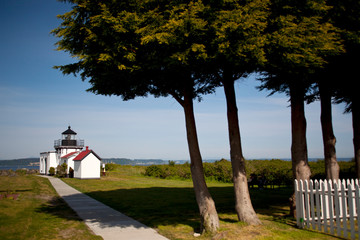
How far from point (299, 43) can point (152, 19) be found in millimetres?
3926

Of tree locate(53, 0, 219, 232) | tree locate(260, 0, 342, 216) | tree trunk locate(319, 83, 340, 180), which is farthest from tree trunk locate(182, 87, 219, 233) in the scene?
tree trunk locate(319, 83, 340, 180)

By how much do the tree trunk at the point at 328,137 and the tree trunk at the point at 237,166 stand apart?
413 centimetres

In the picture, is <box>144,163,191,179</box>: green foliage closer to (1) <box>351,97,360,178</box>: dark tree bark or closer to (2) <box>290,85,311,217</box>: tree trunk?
(1) <box>351,97,360,178</box>: dark tree bark

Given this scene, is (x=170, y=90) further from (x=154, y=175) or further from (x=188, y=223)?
(x=154, y=175)

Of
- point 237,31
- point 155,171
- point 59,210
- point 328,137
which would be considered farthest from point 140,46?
point 155,171

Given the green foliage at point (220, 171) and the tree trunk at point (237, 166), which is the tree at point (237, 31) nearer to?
the tree trunk at point (237, 166)

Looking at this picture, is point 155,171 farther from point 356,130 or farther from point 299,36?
point 299,36

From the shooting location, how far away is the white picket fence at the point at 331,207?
6887 mm

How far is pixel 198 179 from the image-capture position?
8.72 metres

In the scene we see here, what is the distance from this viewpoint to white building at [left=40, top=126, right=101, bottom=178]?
33656 mm

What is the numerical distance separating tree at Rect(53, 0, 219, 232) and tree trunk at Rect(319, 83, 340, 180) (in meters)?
5.63

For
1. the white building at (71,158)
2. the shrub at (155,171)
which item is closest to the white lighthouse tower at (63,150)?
the white building at (71,158)

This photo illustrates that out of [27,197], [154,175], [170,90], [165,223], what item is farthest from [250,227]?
[154,175]

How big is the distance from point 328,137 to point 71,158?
34.3m
